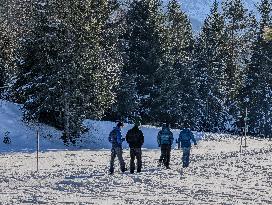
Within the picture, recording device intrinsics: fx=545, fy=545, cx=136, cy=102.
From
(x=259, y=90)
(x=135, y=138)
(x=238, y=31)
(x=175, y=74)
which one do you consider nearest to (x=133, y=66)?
(x=175, y=74)

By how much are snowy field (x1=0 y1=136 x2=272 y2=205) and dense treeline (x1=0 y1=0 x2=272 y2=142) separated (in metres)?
5.20

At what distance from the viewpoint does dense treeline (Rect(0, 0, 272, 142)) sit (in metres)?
36.8

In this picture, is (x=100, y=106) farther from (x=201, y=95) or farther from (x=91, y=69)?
(x=201, y=95)

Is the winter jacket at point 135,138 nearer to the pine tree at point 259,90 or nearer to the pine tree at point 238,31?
the pine tree at point 259,90

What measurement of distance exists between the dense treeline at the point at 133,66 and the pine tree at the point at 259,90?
114mm

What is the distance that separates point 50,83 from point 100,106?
389cm

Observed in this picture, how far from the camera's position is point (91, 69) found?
122 feet

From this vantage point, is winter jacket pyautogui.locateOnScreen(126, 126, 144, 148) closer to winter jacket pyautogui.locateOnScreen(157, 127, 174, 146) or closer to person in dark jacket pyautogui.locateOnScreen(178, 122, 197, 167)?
winter jacket pyautogui.locateOnScreen(157, 127, 174, 146)

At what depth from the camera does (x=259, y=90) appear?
203 ft

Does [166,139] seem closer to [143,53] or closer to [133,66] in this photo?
[143,53]

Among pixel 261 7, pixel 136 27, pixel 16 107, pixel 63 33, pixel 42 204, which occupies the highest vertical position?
pixel 261 7

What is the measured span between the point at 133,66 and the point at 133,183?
1313 inches

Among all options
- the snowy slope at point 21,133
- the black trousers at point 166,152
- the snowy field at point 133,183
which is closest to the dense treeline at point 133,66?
the snowy slope at point 21,133

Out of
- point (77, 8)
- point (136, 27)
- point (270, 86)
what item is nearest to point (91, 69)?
point (77, 8)
